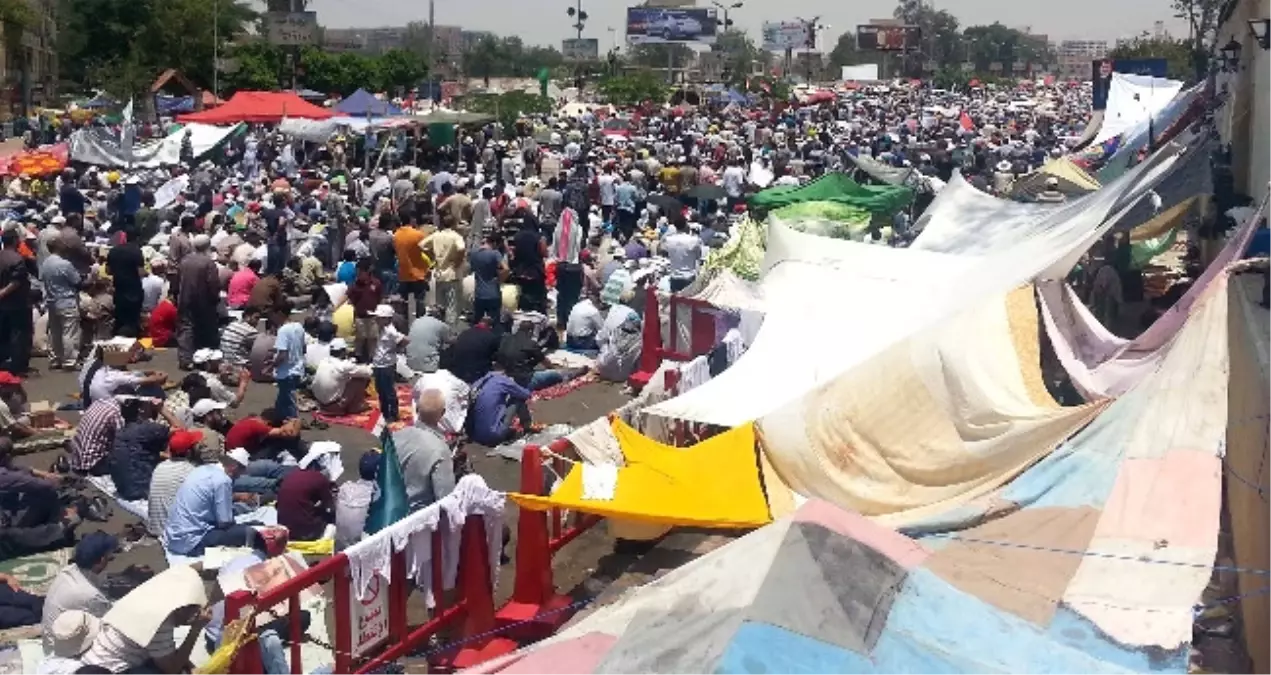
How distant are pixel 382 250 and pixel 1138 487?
12066mm

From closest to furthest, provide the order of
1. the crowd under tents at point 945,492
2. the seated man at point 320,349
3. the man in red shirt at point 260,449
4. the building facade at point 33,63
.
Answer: the crowd under tents at point 945,492, the man in red shirt at point 260,449, the seated man at point 320,349, the building facade at point 33,63

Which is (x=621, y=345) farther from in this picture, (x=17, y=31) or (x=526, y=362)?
(x=17, y=31)

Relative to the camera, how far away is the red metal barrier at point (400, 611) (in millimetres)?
6273

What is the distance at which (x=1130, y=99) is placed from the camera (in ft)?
91.0

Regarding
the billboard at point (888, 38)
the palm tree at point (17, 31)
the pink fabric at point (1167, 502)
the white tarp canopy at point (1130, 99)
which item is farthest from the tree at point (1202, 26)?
the billboard at point (888, 38)

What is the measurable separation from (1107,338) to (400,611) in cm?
533

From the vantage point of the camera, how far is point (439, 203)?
65.6ft

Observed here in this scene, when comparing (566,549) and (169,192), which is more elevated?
(169,192)

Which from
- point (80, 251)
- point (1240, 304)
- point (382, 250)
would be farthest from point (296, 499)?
point (382, 250)

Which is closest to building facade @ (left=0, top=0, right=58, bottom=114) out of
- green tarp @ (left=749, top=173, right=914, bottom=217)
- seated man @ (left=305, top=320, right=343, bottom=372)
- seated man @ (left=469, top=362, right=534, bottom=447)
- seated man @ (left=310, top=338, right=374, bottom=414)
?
green tarp @ (left=749, top=173, right=914, bottom=217)

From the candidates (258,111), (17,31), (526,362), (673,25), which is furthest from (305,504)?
(673,25)

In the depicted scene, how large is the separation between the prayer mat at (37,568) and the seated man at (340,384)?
11.9 feet

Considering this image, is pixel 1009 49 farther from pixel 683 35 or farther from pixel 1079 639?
pixel 1079 639

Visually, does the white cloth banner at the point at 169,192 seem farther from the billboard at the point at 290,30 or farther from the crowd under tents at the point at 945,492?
the billboard at the point at 290,30
